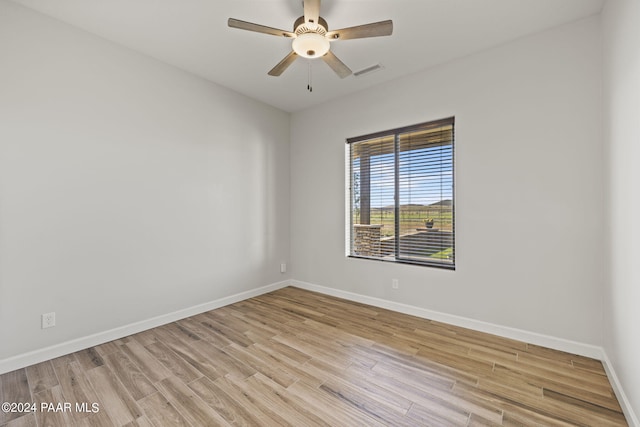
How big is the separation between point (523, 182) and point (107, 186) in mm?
3887

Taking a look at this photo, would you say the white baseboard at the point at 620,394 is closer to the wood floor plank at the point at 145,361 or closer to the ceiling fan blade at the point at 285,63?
the wood floor plank at the point at 145,361

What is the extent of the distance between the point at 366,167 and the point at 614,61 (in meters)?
2.41

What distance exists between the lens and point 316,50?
2.15 m

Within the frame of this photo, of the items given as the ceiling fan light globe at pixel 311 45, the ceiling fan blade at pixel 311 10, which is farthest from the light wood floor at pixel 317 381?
the ceiling fan blade at pixel 311 10

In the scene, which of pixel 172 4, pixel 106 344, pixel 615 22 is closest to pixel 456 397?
pixel 615 22

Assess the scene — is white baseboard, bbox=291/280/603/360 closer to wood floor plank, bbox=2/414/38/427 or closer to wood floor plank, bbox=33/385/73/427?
wood floor plank, bbox=33/385/73/427

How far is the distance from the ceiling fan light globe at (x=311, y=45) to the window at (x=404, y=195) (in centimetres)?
163

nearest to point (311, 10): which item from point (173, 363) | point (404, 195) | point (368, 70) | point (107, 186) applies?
point (368, 70)

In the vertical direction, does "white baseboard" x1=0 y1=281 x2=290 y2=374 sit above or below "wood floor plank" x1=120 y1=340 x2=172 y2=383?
above

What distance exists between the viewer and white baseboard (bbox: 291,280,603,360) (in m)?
2.37

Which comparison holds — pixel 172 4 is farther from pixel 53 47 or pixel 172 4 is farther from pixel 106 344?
pixel 106 344

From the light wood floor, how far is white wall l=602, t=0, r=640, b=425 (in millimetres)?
338

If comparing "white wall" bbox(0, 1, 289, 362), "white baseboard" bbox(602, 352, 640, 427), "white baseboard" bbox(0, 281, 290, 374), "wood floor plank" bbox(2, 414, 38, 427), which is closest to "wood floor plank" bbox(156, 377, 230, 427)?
"wood floor plank" bbox(2, 414, 38, 427)

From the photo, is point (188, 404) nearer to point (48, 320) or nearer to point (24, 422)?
point (24, 422)
